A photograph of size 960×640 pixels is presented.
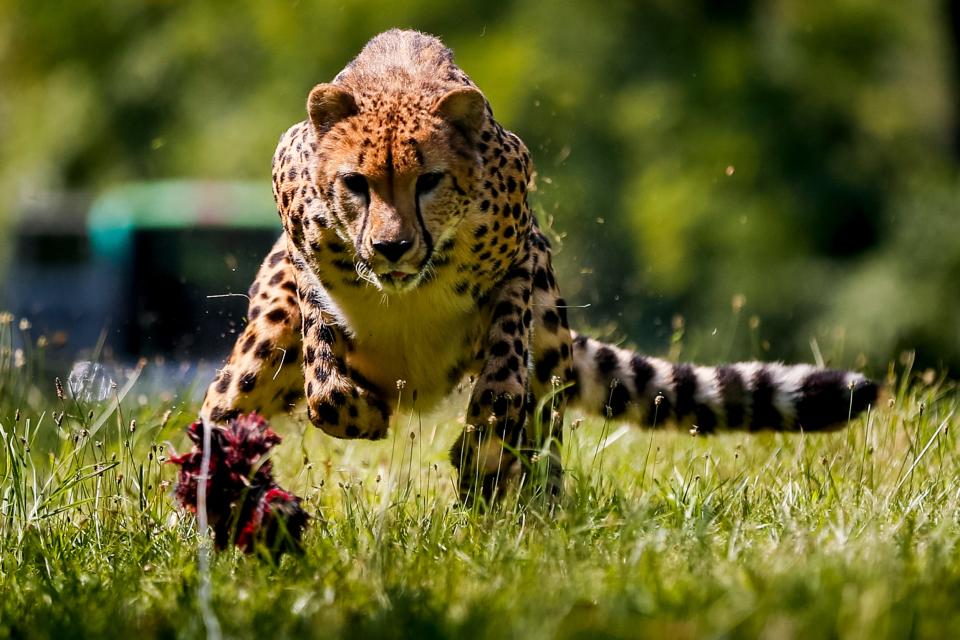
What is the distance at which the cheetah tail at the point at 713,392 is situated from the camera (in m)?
4.42

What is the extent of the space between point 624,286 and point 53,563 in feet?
12.9

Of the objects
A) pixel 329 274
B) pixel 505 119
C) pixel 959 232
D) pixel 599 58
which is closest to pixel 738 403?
pixel 329 274

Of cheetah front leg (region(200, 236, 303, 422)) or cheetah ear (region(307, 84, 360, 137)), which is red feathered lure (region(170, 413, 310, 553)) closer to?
cheetah front leg (region(200, 236, 303, 422))

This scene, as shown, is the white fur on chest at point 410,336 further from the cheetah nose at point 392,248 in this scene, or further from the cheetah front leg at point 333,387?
the cheetah nose at point 392,248

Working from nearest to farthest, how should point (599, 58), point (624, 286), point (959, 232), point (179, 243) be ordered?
1. point (624, 286)
2. point (959, 232)
3. point (179, 243)
4. point (599, 58)

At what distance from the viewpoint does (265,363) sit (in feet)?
14.5

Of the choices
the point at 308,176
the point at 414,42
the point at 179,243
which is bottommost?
the point at 179,243

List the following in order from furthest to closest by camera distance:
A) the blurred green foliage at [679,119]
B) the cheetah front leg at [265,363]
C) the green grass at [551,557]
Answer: the blurred green foliage at [679,119]
the cheetah front leg at [265,363]
the green grass at [551,557]

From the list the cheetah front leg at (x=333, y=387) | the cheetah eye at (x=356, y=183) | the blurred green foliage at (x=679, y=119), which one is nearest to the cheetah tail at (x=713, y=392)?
the cheetah front leg at (x=333, y=387)

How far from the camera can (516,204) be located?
4.32 m

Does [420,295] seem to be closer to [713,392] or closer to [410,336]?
[410,336]

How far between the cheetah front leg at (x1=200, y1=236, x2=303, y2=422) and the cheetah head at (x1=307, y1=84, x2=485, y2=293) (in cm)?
45

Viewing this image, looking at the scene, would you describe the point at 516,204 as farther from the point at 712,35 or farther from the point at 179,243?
the point at 712,35

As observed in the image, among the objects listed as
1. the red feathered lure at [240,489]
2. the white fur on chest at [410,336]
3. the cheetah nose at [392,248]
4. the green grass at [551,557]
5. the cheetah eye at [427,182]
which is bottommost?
the green grass at [551,557]
